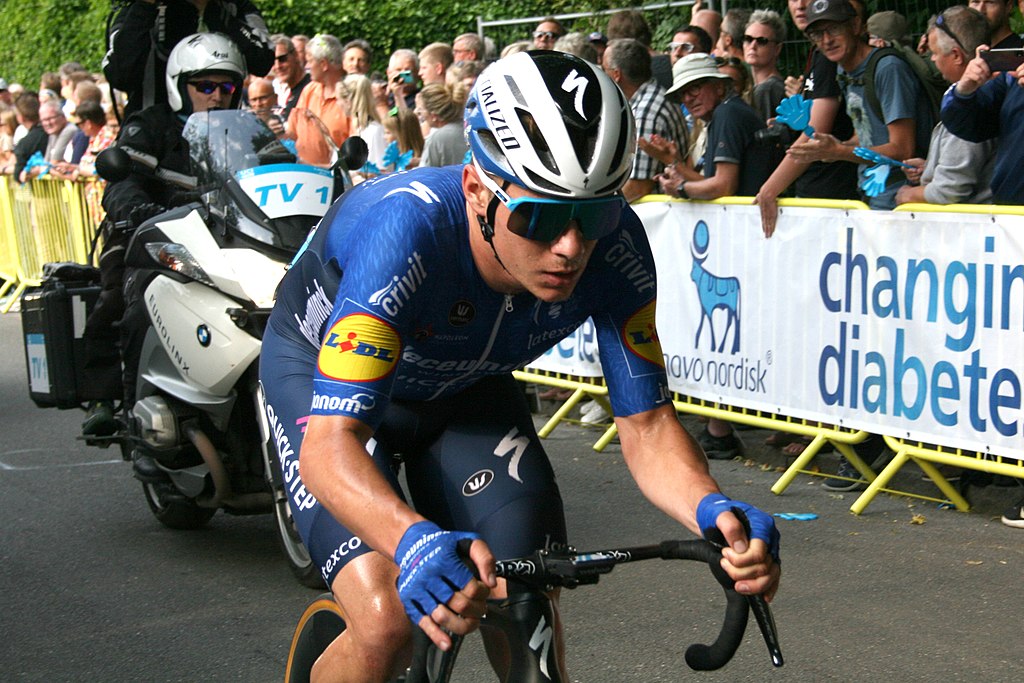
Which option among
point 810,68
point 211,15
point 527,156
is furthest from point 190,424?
point 810,68

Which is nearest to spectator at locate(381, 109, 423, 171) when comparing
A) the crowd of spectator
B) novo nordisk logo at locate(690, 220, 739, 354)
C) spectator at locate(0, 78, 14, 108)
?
the crowd of spectator

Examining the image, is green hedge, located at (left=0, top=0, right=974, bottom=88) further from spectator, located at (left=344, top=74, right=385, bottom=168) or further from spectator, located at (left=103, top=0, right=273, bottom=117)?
spectator, located at (left=103, top=0, right=273, bottom=117)

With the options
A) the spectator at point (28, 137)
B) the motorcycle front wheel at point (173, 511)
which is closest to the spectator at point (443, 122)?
the motorcycle front wheel at point (173, 511)

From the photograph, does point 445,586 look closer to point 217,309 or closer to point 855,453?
point 217,309

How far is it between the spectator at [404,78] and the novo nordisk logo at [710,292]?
4.68 metres

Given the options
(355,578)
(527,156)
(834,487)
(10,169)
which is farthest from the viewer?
(10,169)

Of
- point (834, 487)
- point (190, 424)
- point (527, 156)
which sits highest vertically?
point (527, 156)

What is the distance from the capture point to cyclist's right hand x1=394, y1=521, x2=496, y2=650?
7.98ft

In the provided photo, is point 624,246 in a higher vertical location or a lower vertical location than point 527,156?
lower

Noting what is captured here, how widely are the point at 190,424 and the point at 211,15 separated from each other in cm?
280

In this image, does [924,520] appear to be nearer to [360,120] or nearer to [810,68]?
[810,68]

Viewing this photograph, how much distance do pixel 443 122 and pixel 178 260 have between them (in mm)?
3824

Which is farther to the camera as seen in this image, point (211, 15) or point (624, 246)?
point (211, 15)

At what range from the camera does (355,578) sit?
10.3ft
